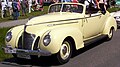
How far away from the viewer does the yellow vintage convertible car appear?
7.28 metres

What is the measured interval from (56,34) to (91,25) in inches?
87.0

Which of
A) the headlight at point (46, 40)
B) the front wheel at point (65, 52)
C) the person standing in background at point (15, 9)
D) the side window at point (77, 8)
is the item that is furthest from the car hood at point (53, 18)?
the person standing in background at point (15, 9)

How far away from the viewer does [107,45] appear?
33.0 ft

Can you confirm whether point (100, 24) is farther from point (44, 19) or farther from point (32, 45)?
point (32, 45)

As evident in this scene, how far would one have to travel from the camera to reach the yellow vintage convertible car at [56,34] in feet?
23.9

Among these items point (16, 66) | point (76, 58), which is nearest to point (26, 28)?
point (16, 66)

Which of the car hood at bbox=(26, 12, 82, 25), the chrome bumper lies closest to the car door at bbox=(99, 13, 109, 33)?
the car hood at bbox=(26, 12, 82, 25)

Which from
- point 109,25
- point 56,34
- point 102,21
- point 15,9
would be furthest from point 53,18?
point 15,9

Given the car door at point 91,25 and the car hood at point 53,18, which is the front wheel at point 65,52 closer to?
the car hood at point 53,18

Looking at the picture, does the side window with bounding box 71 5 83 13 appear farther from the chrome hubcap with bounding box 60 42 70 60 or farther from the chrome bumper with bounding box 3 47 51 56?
the chrome bumper with bounding box 3 47 51 56

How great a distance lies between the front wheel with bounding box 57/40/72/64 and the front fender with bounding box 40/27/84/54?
0.20m

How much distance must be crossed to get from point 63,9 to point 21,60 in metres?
2.21

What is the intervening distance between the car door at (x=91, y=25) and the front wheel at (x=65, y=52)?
46.7 inches

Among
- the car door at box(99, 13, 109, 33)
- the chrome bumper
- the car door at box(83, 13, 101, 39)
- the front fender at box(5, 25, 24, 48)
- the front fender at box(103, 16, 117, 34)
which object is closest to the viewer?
the chrome bumper
